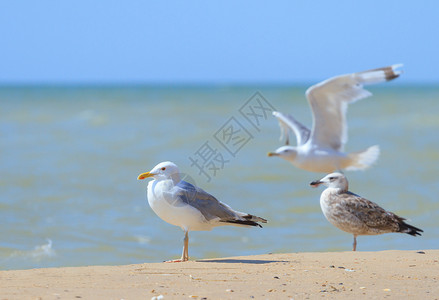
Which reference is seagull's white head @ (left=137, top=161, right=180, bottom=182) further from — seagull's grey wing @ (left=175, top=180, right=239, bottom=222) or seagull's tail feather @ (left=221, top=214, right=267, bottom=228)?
seagull's tail feather @ (left=221, top=214, right=267, bottom=228)

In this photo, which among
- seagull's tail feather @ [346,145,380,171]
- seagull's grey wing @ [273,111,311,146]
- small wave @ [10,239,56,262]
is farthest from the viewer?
seagull's grey wing @ [273,111,311,146]

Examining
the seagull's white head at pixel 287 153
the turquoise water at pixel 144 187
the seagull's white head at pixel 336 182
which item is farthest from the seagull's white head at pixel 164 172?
the seagull's white head at pixel 287 153

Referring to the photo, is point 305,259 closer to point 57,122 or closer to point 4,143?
point 4,143

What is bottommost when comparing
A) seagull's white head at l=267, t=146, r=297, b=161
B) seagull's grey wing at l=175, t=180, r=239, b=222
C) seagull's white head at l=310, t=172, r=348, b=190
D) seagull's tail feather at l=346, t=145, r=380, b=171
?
seagull's grey wing at l=175, t=180, r=239, b=222

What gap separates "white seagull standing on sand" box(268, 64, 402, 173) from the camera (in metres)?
9.11

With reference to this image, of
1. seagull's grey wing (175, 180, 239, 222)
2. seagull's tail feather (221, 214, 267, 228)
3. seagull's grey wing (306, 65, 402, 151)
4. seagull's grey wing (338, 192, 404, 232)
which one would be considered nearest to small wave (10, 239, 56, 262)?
seagull's grey wing (175, 180, 239, 222)

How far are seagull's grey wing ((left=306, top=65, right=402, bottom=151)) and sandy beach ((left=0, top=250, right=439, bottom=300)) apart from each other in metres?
4.00

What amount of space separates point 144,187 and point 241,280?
23.8 feet

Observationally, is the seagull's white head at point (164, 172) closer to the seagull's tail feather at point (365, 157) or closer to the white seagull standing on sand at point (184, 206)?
the white seagull standing on sand at point (184, 206)

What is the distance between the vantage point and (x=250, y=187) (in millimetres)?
12023

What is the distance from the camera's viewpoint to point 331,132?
383 inches

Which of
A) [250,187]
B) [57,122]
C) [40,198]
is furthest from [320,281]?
[57,122]

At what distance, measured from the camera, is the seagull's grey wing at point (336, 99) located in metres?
8.91

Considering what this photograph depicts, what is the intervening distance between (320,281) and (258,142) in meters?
13.4
